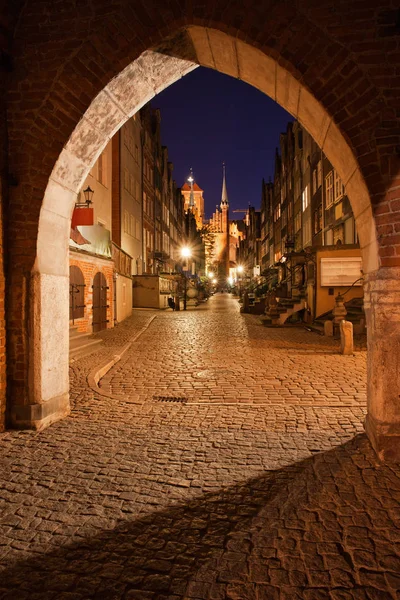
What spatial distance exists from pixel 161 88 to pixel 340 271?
1343cm

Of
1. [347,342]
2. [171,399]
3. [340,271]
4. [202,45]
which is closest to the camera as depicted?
[202,45]

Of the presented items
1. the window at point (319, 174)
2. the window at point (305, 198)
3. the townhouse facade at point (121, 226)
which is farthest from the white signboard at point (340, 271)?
the window at point (305, 198)

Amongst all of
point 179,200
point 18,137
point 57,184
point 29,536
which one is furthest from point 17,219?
point 179,200

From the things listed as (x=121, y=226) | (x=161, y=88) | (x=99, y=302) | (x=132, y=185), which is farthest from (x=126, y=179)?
(x=161, y=88)

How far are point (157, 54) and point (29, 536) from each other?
519 cm

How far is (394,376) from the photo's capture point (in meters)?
3.98

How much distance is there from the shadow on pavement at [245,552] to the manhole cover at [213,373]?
486 centimetres

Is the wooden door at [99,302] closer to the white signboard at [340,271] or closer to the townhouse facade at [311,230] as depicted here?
the townhouse facade at [311,230]

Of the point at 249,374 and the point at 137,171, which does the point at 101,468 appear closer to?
the point at 249,374

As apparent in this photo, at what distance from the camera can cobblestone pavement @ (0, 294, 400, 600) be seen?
2.38 meters

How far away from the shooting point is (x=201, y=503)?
10.7 feet

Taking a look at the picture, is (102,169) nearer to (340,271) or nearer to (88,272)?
(88,272)

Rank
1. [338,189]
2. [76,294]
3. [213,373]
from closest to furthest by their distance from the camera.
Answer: [213,373] → [76,294] → [338,189]

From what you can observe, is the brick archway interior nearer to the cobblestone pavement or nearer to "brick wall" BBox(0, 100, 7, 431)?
"brick wall" BBox(0, 100, 7, 431)
